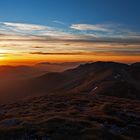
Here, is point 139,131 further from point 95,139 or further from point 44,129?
point 44,129

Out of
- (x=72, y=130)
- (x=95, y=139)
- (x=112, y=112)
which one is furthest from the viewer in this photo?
(x=112, y=112)

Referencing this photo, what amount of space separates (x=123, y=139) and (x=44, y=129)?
42.6 feet

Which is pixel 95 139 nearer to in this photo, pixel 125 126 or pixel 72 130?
pixel 72 130

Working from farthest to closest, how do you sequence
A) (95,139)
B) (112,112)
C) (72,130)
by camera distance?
(112,112) < (72,130) < (95,139)

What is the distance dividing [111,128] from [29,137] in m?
15.9

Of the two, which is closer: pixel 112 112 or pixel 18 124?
pixel 18 124

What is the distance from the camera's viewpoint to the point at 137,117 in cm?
6712

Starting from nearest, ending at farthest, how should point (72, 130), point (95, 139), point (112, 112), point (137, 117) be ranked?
point (95, 139)
point (72, 130)
point (137, 117)
point (112, 112)

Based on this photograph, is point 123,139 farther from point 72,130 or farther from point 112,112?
point 112,112

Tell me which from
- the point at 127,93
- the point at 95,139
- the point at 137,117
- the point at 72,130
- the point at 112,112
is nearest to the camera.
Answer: the point at 95,139

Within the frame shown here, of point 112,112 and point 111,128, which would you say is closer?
point 111,128

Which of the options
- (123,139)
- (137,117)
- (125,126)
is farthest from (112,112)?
(123,139)

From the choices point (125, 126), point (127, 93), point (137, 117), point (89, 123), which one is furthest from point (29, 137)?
point (127, 93)

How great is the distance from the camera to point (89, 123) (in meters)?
54.7
